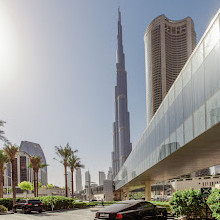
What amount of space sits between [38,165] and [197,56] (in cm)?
4544

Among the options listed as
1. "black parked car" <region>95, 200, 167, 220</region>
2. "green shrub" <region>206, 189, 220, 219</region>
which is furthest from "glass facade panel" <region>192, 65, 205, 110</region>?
"black parked car" <region>95, 200, 167, 220</region>

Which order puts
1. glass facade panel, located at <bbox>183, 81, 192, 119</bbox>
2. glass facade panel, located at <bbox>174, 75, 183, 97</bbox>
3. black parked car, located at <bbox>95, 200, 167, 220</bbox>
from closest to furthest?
black parked car, located at <bbox>95, 200, 167, 220</bbox>
glass facade panel, located at <bbox>183, 81, 192, 119</bbox>
glass facade panel, located at <bbox>174, 75, 183, 97</bbox>

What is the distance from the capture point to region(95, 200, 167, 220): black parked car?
11.6 metres

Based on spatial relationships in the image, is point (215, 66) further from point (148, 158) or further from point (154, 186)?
point (154, 186)

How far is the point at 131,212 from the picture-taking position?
39.0ft

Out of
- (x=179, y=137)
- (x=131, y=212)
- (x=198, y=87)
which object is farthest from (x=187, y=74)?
(x=131, y=212)

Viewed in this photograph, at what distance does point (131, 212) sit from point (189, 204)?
12.5 ft

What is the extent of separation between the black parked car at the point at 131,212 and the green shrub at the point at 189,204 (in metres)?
1.63

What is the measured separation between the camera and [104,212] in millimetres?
11938

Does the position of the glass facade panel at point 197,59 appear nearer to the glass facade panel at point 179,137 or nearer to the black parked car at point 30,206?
the glass facade panel at point 179,137

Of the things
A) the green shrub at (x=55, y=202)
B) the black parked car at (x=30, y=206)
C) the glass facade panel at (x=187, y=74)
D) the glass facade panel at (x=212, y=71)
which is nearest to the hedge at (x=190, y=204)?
the glass facade panel at (x=212, y=71)

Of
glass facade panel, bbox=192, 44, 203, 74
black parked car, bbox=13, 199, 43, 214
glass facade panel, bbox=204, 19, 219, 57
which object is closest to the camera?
glass facade panel, bbox=204, 19, 219, 57

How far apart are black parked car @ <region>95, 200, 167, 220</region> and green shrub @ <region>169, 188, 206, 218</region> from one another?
1.63m

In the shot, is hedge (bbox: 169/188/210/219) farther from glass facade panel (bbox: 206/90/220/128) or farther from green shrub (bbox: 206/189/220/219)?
glass facade panel (bbox: 206/90/220/128)
